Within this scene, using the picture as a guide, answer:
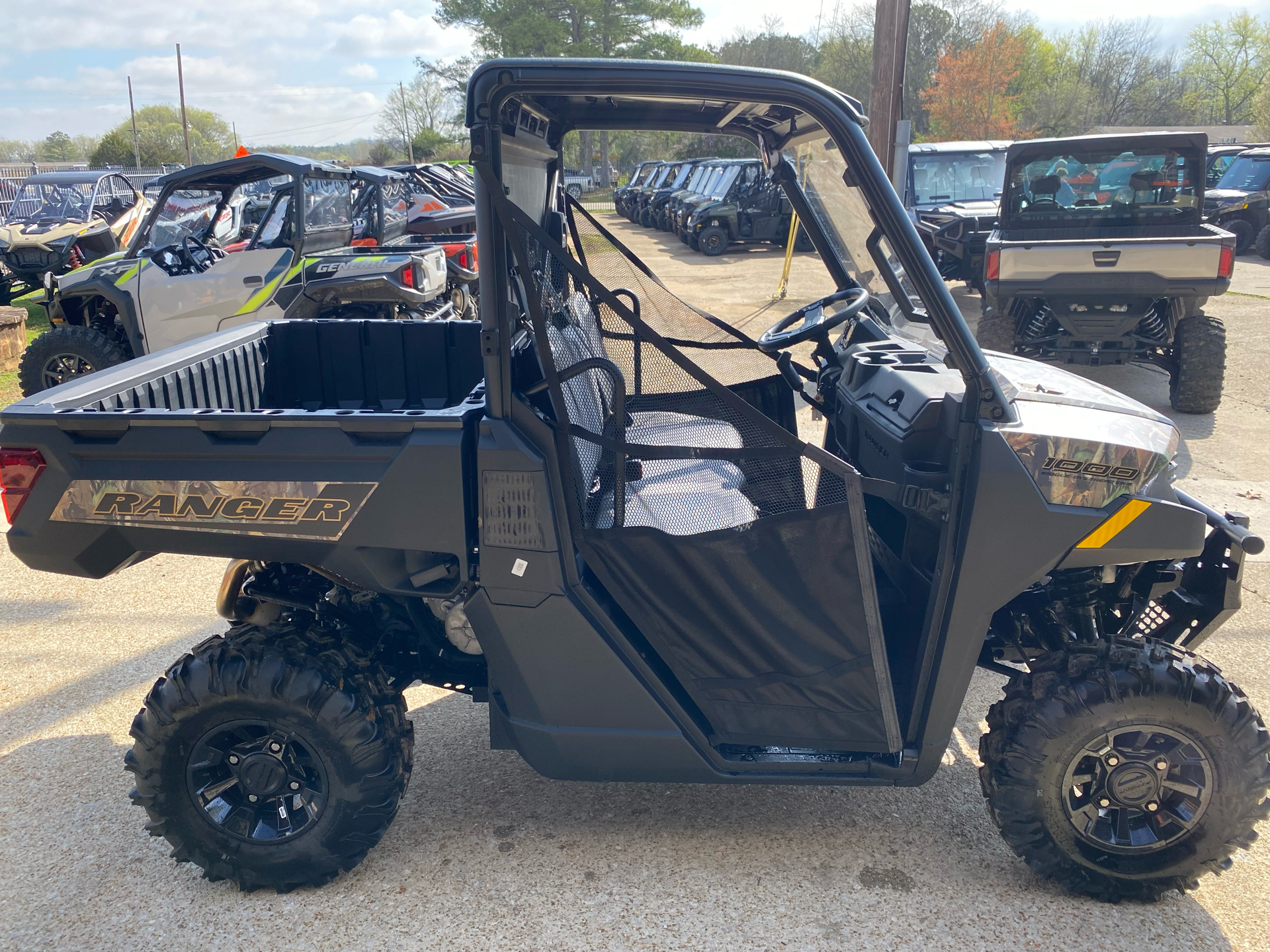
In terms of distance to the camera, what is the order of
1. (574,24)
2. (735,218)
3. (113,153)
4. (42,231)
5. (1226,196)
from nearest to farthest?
(42,231) → (1226,196) → (735,218) → (113,153) → (574,24)

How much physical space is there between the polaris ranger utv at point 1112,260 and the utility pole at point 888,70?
160 cm

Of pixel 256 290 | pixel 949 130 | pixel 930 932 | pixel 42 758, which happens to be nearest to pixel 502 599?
pixel 930 932

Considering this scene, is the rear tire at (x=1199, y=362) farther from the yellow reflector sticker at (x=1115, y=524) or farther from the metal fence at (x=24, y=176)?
the metal fence at (x=24, y=176)

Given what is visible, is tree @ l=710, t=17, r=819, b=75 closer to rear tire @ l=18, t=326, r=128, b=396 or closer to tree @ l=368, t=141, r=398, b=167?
tree @ l=368, t=141, r=398, b=167

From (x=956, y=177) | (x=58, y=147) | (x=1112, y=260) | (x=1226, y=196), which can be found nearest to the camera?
(x=1112, y=260)

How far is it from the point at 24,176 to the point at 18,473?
3168 cm

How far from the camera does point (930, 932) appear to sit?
2.31 meters

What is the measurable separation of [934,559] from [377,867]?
1783 millimetres

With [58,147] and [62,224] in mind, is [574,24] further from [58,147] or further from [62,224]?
[58,147]

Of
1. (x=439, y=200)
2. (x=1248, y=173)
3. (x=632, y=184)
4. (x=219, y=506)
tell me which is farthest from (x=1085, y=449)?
(x=632, y=184)

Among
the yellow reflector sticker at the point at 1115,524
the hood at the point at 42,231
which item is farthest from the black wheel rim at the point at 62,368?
the yellow reflector sticker at the point at 1115,524

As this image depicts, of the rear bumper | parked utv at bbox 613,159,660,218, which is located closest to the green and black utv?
parked utv at bbox 613,159,660,218

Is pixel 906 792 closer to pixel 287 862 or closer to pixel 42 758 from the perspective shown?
pixel 287 862

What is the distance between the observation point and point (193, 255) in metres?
7.44
